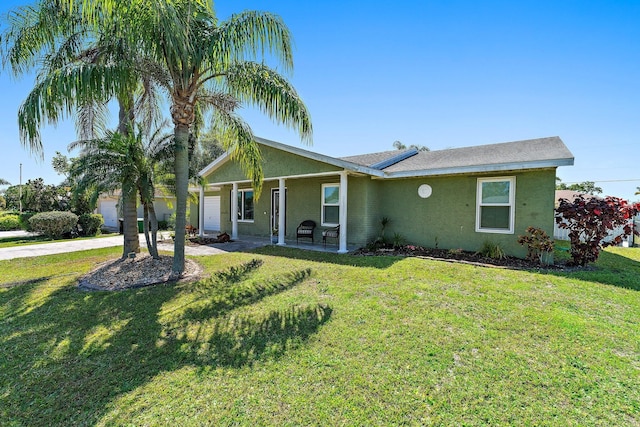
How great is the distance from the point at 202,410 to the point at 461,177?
9527 mm

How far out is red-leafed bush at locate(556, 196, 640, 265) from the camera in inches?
286

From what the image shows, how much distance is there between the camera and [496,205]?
9055mm

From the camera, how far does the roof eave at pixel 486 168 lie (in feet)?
24.7

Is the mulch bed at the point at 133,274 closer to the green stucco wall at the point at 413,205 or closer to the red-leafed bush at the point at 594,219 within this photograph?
the green stucco wall at the point at 413,205

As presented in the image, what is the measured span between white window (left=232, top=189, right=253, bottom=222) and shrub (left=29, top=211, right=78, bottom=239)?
9000 millimetres

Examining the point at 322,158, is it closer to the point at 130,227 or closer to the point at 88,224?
the point at 130,227

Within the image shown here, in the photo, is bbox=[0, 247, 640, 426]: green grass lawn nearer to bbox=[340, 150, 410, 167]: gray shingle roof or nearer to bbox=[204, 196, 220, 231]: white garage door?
bbox=[340, 150, 410, 167]: gray shingle roof

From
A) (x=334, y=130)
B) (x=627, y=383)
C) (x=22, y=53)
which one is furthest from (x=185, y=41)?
(x=334, y=130)

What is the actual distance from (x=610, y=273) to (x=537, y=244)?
1.50m

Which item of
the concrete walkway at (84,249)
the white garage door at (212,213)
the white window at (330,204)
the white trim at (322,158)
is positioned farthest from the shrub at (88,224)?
the white window at (330,204)

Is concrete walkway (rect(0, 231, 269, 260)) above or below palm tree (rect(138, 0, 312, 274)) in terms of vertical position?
below

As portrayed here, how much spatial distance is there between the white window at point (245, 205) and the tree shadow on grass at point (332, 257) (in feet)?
14.5

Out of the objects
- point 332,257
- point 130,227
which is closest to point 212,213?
point 130,227

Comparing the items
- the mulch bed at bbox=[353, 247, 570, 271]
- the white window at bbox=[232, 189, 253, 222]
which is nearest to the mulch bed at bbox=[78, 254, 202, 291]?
the mulch bed at bbox=[353, 247, 570, 271]
